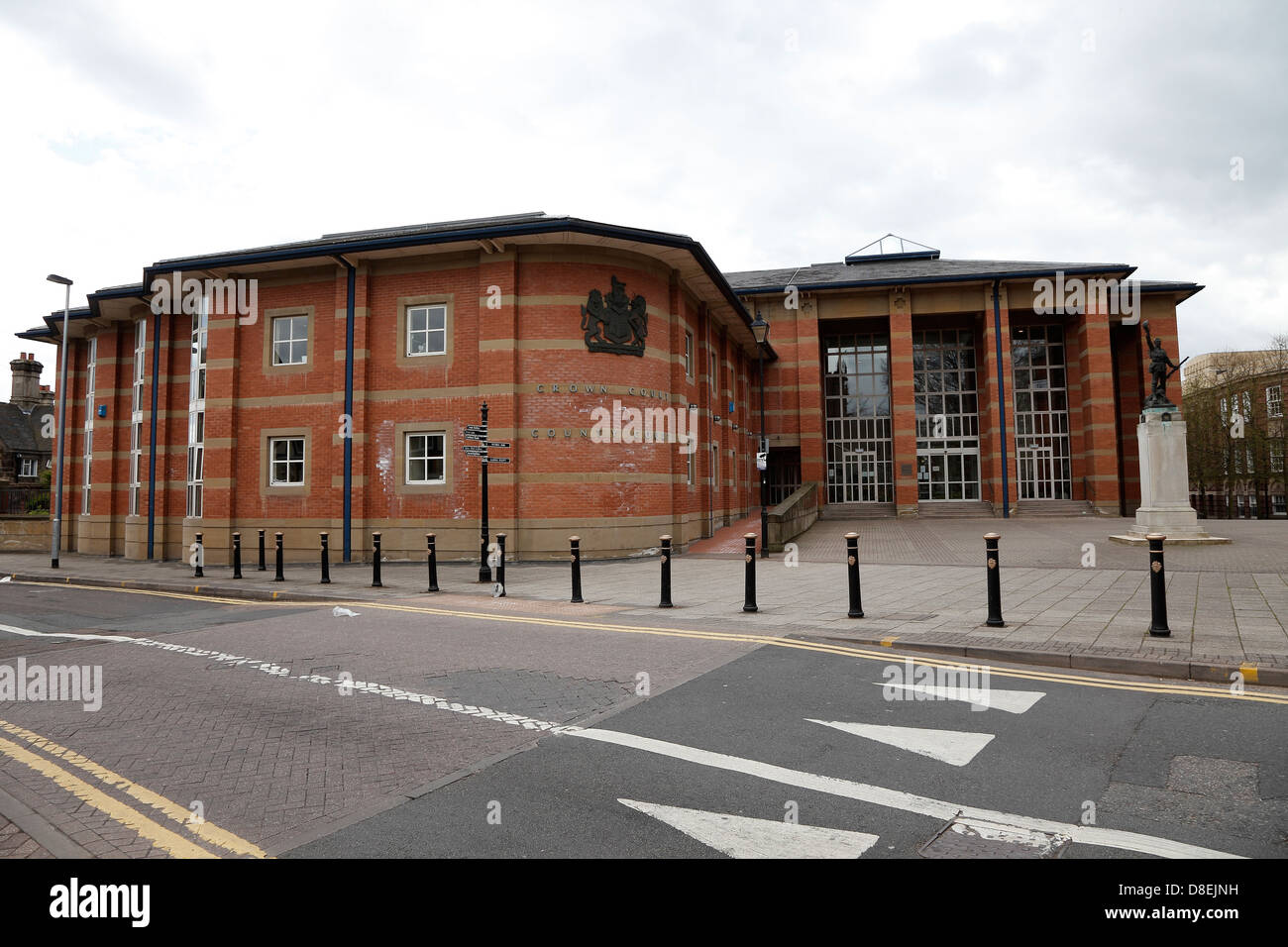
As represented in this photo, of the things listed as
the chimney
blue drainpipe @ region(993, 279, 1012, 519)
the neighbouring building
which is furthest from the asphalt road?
the chimney

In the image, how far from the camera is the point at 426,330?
62.3 feet

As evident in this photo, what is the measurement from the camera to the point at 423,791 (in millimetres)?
3814

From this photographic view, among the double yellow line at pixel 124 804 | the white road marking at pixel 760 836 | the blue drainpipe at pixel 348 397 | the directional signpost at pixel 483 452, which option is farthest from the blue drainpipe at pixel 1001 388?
the double yellow line at pixel 124 804

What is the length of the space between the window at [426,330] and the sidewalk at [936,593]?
18.2 feet

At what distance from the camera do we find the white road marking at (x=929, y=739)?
4309 millimetres

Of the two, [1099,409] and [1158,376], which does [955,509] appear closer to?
[1099,409]

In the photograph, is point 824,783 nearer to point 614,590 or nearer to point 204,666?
point 204,666

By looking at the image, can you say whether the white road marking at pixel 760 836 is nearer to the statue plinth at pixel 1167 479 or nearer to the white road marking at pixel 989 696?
the white road marking at pixel 989 696

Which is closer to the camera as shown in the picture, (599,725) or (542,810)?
(542,810)

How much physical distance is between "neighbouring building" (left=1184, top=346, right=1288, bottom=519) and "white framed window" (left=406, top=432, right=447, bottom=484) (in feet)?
141

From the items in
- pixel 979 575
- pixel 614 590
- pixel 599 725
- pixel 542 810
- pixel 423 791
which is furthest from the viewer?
pixel 979 575

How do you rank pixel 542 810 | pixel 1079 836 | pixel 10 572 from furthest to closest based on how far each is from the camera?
pixel 10 572, pixel 542 810, pixel 1079 836
